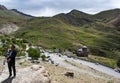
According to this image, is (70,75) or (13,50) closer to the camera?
(13,50)

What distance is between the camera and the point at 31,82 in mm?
32469

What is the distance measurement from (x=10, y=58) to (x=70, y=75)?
55.0ft

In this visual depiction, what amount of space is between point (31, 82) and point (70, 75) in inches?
665

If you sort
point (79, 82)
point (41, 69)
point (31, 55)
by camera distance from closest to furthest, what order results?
point (41, 69) < point (79, 82) < point (31, 55)

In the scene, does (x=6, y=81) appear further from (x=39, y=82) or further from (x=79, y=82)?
(x=79, y=82)

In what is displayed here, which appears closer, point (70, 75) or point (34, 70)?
point (34, 70)

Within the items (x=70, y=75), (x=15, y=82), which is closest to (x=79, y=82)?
(x=70, y=75)

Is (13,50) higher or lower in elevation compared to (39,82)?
higher

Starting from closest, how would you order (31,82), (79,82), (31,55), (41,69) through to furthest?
(31,82)
(41,69)
(79,82)
(31,55)

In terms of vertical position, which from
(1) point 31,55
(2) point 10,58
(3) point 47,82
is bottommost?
(1) point 31,55

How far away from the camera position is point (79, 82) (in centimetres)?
4612

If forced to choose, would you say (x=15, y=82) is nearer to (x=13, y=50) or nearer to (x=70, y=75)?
(x=13, y=50)

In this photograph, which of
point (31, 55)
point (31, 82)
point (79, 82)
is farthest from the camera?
point (31, 55)

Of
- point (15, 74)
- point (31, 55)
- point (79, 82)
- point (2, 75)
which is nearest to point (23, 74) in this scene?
point (15, 74)
